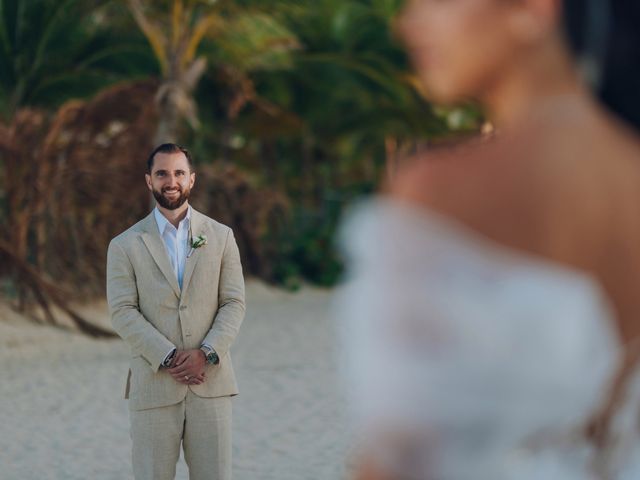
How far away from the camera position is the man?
4.04 meters

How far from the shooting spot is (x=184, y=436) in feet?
13.6

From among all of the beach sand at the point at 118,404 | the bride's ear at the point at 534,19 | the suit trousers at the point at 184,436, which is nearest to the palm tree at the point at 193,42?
the beach sand at the point at 118,404

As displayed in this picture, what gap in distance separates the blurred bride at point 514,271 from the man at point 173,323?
3163mm

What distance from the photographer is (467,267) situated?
2.82 ft

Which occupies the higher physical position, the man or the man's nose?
the man's nose

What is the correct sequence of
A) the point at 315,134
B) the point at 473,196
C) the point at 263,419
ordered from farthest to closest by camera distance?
the point at 315,134, the point at 263,419, the point at 473,196

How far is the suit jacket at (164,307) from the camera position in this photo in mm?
4047

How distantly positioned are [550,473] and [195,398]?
322cm

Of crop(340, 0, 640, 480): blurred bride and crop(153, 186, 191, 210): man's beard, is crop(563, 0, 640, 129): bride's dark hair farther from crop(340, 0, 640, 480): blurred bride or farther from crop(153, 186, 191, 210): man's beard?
crop(153, 186, 191, 210): man's beard

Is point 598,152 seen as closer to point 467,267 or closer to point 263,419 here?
point 467,267

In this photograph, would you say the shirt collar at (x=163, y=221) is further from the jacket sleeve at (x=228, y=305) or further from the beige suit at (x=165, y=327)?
the jacket sleeve at (x=228, y=305)

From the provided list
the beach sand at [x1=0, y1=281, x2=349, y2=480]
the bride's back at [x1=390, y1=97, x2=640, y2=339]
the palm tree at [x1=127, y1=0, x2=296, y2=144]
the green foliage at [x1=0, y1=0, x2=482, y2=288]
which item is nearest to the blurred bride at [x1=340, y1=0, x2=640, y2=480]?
the bride's back at [x1=390, y1=97, x2=640, y2=339]

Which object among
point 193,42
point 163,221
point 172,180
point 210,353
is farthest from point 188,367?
point 193,42

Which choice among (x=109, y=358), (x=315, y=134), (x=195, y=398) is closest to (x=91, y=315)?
(x=109, y=358)
